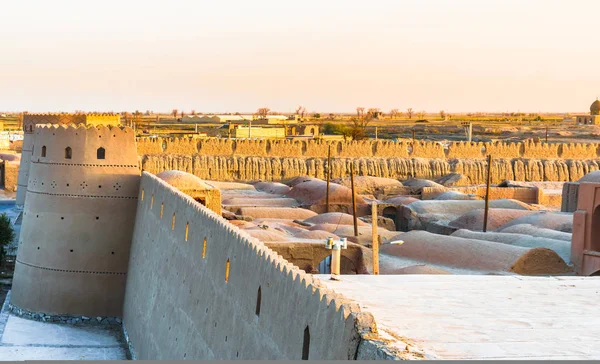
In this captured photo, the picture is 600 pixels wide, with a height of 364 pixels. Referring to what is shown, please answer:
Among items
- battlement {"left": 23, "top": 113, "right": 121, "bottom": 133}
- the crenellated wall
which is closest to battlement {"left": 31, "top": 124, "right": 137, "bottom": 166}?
battlement {"left": 23, "top": 113, "right": 121, "bottom": 133}

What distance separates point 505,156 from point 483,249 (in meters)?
21.1

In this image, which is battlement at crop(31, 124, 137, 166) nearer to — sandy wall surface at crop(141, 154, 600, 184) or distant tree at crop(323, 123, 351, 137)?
sandy wall surface at crop(141, 154, 600, 184)

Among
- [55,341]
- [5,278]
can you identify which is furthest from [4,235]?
[55,341]

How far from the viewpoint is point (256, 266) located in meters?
9.02

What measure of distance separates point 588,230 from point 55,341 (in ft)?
30.6

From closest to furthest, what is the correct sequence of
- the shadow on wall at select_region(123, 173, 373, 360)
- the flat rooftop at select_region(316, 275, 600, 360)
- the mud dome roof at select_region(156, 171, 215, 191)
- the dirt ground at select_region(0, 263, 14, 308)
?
the flat rooftop at select_region(316, 275, 600, 360)
the shadow on wall at select_region(123, 173, 373, 360)
the mud dome roof at select_region(156, 171, 215, 191)
the dirt ground at select_region(0, 263, 14, 308)

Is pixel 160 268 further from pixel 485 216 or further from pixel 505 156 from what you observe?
pixel 505 156

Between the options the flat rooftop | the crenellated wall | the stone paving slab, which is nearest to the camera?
the flat rooftop

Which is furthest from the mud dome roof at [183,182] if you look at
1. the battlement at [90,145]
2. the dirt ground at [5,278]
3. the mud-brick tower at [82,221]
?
the dirt ground at [5,278]

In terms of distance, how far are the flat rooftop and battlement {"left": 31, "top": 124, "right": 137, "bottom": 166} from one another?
1017 cm

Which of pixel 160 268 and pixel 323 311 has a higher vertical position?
pixel 323 311

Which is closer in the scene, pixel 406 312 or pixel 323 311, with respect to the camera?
pixel 323 311

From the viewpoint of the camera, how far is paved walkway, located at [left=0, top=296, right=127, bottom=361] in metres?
15.9

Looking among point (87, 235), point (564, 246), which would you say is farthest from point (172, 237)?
point (564, 246)
